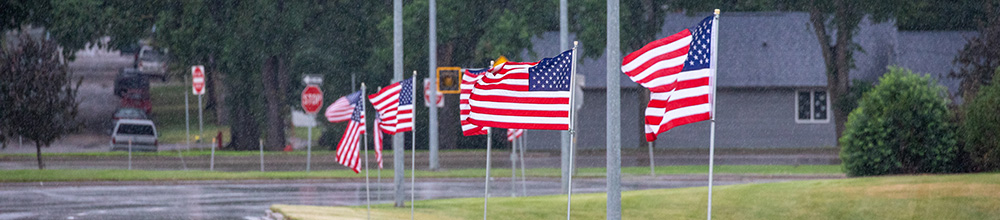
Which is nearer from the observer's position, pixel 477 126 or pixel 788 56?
pixel 477 126

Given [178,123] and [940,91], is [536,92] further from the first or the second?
[178,123]

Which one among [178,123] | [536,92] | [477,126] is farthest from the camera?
[178,123]

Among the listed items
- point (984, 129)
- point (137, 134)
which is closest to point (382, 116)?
point (984, 129)

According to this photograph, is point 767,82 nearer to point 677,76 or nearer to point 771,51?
point 771,51

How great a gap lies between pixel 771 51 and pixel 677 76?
3573 centimetres

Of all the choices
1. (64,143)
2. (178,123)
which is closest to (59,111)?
(64,143)

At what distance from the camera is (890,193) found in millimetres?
16594

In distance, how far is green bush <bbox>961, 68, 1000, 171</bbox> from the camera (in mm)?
18750

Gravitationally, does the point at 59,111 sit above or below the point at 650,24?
below

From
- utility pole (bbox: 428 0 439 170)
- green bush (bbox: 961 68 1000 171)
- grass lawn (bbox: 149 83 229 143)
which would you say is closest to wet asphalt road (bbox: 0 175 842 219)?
utility pole (bbox: 428 0 439 170)

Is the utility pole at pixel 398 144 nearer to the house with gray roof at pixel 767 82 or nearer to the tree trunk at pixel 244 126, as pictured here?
the house with gray roof at pixel 767 82

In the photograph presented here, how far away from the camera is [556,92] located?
1288 cm

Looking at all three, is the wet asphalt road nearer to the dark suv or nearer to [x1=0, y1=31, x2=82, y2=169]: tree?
[x1=0, y1=31, x2=82, y2=169]: tree

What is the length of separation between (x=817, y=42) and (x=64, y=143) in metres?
33.6
